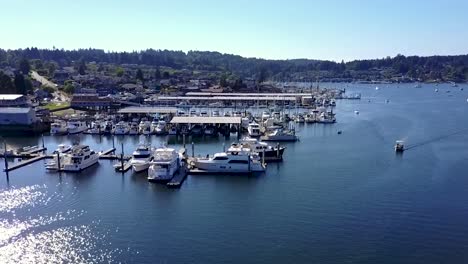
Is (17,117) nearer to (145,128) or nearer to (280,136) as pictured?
(145,128)

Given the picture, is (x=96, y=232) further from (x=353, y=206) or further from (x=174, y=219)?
(x=353, y=206)

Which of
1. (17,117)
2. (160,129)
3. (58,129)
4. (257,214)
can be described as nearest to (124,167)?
(257,214)

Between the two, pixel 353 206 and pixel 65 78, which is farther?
pixel 65 78

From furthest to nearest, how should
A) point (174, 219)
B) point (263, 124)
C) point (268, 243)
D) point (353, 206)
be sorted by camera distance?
point (263, 124)
point (353, 206)
point (174, 219)
point (268, 243)

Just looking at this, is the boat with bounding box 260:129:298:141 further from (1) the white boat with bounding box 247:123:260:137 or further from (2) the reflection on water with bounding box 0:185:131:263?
(2) the reflection on water with bounding box 0:185:131:263

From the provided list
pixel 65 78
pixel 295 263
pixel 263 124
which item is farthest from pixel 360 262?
pixel 65 78

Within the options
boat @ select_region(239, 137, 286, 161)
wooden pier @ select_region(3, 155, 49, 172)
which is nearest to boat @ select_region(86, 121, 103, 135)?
wooden pier @ select_region(3, 155, 49, 172)
